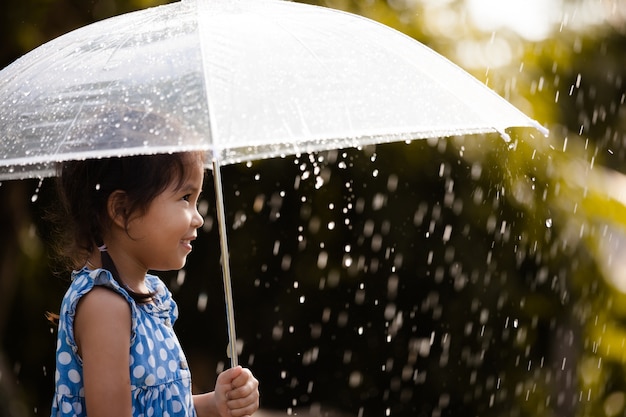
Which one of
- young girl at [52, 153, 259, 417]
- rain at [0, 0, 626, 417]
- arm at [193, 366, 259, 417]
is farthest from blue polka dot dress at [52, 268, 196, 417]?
rain at [0, 0, 626, 417]

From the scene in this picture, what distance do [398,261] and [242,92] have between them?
3.64 metres

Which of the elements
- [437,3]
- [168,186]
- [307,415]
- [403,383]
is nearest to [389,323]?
[403,383]

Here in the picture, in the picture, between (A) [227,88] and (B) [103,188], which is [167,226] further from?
(A) [227,88]

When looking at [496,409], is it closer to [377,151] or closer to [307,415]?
[307,415]

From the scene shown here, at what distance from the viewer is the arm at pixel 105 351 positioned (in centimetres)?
212

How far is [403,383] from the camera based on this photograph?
5.74 meters

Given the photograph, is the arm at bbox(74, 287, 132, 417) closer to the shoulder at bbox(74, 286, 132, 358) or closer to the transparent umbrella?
the shoulder at bbox(74, 286, 132, 358)

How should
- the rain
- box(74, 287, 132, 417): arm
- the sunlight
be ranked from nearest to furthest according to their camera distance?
1. box(74, 287, 132, 417): arm
2. the sunlight
3. the rain

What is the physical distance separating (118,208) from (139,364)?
36 centimetres

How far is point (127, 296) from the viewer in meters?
2.22

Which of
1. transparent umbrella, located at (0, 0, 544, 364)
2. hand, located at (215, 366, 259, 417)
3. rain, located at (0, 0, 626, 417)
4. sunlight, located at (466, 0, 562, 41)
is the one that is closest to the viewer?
transparent umbrella, located at (0, 0, 544, 364)

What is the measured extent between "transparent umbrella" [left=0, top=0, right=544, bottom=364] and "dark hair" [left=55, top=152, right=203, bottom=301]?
0.12 meters

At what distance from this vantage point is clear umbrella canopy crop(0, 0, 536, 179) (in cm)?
196

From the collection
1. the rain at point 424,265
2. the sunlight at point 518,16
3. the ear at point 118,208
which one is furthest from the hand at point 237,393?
the sunlight at point 518,16
